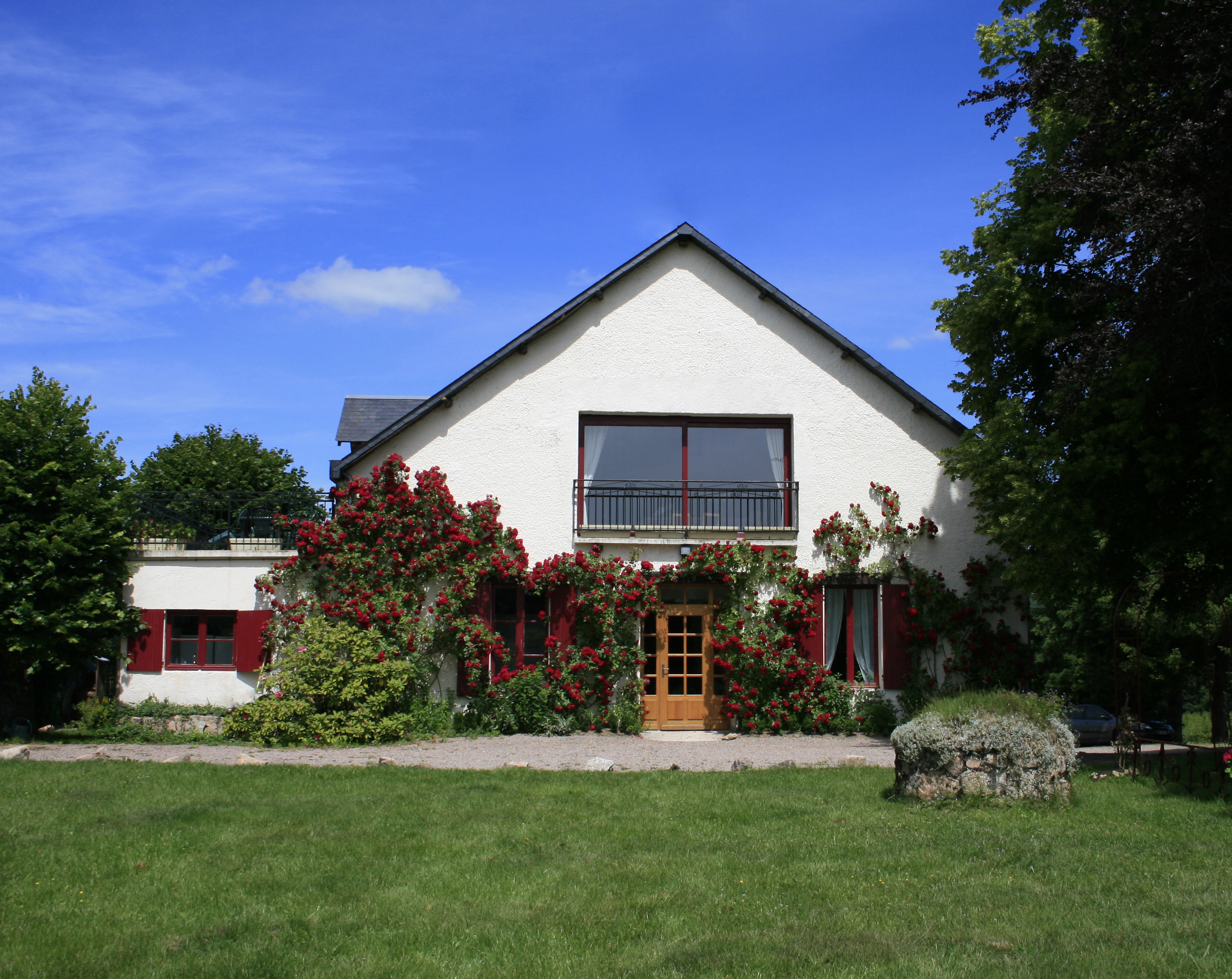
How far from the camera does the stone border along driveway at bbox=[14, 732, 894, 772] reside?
11008 mm

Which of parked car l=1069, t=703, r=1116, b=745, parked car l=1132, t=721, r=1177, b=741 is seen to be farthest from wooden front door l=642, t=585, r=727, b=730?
parked car l=1132, t=721, r=1177, b=741

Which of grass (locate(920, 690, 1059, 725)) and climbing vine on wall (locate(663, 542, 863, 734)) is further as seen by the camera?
climbing vine on wall (locate(663, 542, 863, 734))

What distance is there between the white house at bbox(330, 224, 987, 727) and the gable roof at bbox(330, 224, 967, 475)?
0.09 ft

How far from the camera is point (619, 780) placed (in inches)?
386

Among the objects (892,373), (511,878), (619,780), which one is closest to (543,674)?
(619,780)

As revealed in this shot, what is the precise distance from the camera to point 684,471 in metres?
15.1

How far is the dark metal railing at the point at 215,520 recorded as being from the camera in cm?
1474

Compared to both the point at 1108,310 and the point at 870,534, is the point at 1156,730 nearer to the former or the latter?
the point at 870,534

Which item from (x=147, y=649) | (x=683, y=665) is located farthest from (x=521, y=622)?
(x=147, y=649)

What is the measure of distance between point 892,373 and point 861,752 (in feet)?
19.7

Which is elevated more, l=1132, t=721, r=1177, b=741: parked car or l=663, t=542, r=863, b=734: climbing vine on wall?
l=663, t=542, r=863, b=734: climbing vine on wall

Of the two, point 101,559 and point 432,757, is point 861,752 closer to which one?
point 432,757

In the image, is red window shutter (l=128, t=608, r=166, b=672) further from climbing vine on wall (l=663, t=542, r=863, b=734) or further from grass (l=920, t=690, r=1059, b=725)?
grass (l=920, t=690, r=1059, b=725)

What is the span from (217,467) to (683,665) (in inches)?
733
